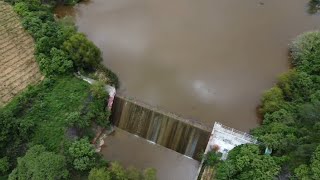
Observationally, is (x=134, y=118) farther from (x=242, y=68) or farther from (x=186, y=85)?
(x=242, y=68)

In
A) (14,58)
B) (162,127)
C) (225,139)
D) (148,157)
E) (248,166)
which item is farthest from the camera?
(14,58)

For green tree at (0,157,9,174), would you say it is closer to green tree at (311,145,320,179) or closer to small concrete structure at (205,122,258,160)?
small concrete structure at (205,122,258,160)

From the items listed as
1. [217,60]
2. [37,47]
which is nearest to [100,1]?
[37,47]

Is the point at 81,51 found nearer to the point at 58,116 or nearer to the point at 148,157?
the point at 58,116

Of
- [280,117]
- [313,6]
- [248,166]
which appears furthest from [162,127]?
[313,6]

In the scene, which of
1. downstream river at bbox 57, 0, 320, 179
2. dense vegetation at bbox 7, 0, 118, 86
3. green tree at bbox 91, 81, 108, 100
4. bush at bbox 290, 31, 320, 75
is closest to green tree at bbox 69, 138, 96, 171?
downstream river at bbox 57, 0, 320, 179

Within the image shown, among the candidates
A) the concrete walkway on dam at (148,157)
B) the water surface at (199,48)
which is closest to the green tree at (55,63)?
the water surface at (199,48)
